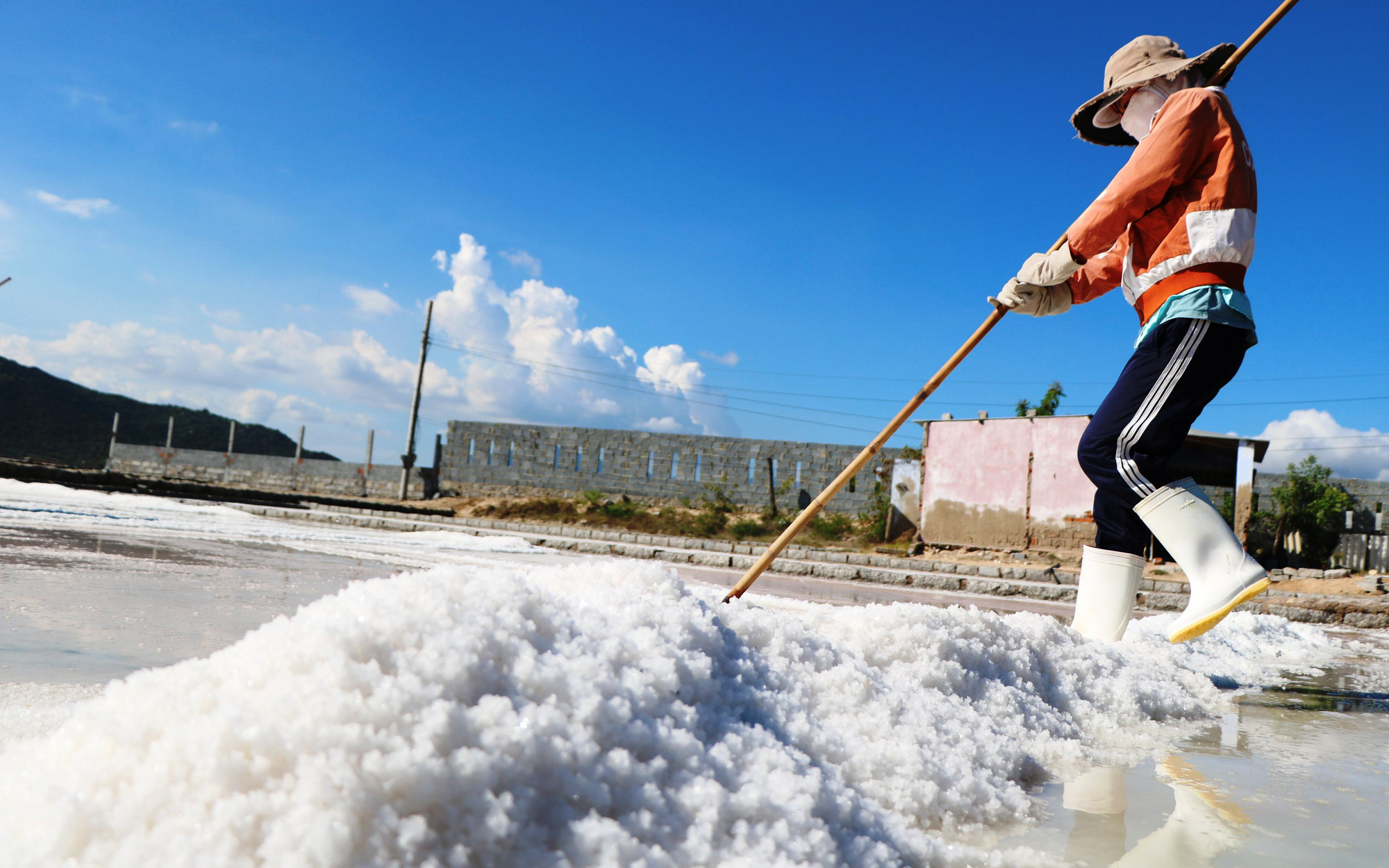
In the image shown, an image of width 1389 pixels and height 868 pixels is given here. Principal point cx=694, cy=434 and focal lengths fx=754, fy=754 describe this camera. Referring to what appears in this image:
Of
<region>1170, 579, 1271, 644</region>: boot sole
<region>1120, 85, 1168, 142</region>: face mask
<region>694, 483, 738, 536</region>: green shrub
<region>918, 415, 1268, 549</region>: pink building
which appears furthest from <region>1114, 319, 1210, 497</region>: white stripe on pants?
<region>694, 483, 738, 536</region>: green shrub

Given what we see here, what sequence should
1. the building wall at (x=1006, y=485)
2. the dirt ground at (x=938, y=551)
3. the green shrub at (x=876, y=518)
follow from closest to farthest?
the dirt ground at (x=938, y=551), the building wall at (x=1006, y=485), the green shrub at (x=876, y=518)

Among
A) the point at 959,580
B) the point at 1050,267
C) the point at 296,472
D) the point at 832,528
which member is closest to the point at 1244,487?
the point at 832,528

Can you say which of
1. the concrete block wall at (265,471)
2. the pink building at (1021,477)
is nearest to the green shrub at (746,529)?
the pink building at (1021,477)

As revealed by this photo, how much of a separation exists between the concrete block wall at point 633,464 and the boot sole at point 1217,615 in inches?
700

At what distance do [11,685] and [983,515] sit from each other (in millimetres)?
15553

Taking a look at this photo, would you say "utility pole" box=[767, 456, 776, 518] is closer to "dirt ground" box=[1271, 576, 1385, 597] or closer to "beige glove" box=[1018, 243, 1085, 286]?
"dirt ground" box=[1271, 576, 1385, 597]

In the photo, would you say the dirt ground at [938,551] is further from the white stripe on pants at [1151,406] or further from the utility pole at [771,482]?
the white stripe on pants at [1151,406]

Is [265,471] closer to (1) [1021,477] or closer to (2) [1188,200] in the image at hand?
(1) [1021,477]

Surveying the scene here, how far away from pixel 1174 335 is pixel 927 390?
0.82 m

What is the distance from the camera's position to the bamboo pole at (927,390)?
2.75 m

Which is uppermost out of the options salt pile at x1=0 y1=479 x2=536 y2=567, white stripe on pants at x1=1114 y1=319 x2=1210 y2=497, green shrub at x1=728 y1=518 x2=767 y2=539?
white stripe on pants at x1=1114 y1=319 x2=1210 y2=497

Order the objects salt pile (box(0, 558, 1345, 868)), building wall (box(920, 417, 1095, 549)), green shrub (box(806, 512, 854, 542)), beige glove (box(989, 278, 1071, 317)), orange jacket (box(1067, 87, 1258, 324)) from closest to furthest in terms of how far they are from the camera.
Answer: salt pile (box(0, 558, 1345, 868)), orange jacket (box(1067, 87, 1258, 324)), beige glove (box(989, 278, 1071, 317)), building wall (box(920, 417, 1095, 549)), green shrub (box(806, 512, 854, 542))

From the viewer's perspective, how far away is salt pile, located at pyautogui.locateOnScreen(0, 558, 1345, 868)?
82cm

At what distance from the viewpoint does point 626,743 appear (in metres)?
1.02
